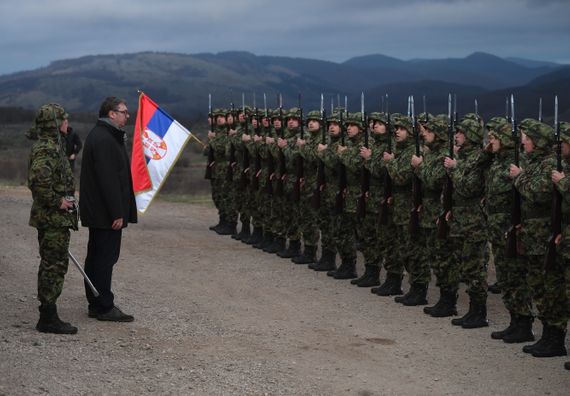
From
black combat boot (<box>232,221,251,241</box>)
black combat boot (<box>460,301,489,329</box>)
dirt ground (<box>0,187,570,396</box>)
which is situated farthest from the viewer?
black combat boot (<box>232,221,251,241</box>)

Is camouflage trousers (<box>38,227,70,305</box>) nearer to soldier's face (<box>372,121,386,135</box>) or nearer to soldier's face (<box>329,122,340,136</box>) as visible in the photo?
soldier's face (<box>372,121,386,135</box>)

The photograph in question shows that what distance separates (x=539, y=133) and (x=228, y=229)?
844 centimetres

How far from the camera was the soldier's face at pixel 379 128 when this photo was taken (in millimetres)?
11258

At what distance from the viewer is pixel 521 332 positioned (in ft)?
28.7

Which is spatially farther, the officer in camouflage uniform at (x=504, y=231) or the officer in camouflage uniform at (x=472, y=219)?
the officer in camouflage uniform at (x=472, y=219)

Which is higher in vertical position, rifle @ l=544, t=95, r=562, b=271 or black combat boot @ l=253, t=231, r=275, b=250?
rifle @ l=544, t=95, r=562, b=271

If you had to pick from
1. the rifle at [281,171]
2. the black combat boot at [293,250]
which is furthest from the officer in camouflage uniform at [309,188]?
the rifle at [281,171]

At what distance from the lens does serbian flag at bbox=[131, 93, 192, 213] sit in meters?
15.7

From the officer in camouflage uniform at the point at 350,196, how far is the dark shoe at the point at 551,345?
12.9ft

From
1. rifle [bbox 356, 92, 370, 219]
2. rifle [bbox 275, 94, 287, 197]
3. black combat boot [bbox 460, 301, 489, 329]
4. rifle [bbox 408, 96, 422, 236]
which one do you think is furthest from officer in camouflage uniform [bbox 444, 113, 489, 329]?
rifle [bbox 275, 94, 287, 197]

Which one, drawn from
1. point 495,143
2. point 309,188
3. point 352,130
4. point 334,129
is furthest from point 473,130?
point 309,188

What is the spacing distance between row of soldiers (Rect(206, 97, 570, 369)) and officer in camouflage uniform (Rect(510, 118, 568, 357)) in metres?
0.01

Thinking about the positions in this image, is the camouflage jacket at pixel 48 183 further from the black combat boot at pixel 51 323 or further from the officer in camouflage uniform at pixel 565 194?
the officer in camouflage uniform at pixel 565 194

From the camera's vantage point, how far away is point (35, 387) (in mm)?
6980
